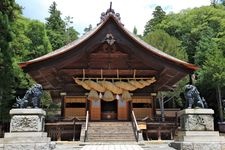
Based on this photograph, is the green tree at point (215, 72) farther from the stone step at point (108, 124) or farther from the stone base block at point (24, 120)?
the stone base block at point (24, 120)

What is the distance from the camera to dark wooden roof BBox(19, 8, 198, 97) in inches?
592

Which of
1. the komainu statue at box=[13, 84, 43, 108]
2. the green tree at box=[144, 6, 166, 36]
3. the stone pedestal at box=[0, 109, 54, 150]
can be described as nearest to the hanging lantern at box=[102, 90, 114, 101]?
the komainu statue at box=[13, 84, 43, 108]

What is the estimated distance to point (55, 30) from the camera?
53562 mm

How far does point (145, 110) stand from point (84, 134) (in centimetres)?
528

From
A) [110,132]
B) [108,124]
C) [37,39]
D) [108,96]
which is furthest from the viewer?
[37,39]

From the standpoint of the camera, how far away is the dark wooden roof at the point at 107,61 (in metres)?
15.0

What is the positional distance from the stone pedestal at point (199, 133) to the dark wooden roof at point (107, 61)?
5.61m

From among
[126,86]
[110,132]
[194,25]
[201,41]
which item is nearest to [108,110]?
[126,86]

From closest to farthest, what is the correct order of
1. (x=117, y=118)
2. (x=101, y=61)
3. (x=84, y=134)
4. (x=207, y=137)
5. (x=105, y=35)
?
(x=207, y=137) < (x=84, y=134) < (x=105, y=35) < (x=101, y=61) < (x=117, y=118)

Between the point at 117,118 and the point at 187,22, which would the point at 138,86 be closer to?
the point at 117,118

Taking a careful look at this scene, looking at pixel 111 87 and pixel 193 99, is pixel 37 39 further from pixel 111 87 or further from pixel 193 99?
pixel 193 99

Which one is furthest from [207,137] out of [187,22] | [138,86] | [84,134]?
[187,22]

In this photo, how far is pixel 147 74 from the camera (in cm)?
1769

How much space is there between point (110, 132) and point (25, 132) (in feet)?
23.1
